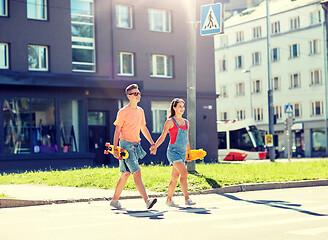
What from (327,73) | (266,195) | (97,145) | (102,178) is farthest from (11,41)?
(327,73)

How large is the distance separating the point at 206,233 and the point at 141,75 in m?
27.1

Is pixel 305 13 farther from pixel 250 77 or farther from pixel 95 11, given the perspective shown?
pixel 95 11

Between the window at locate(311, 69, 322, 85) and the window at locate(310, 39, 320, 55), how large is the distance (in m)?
1.74

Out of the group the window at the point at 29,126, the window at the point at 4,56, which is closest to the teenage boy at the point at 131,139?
the window at the point at 29,126

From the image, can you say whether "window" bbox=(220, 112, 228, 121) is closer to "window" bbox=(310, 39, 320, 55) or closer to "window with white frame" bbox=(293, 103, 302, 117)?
"window with white frame" bbox=(293, 103, 302, 117)

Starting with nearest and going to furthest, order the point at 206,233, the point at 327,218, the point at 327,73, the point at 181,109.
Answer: the point at 206,233
the point at 327,218
the point at 181,109
the point at 327,73

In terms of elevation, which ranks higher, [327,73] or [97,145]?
[327,73]

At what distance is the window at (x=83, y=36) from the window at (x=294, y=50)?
3350cm

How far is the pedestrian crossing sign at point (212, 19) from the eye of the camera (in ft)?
55.8

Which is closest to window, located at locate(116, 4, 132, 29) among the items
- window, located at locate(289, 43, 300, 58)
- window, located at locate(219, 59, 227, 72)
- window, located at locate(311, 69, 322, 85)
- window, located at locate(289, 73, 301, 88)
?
window, located at locate(311, 69, 322, 85)

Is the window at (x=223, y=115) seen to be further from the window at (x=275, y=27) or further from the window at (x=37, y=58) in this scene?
the window at (x=37, y=58)

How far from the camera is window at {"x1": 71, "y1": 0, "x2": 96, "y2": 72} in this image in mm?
31703

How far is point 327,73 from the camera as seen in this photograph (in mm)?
58938

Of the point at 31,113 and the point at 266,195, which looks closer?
the point at 266,195
